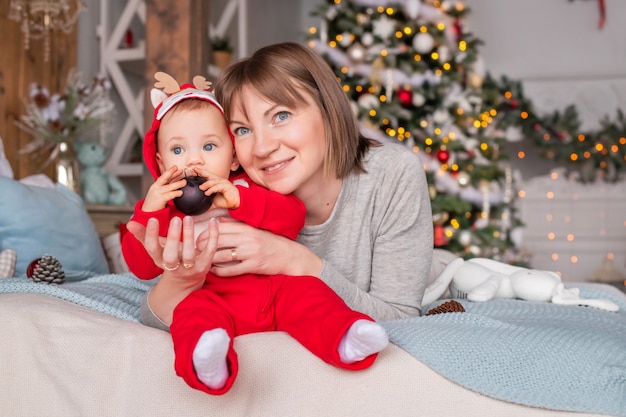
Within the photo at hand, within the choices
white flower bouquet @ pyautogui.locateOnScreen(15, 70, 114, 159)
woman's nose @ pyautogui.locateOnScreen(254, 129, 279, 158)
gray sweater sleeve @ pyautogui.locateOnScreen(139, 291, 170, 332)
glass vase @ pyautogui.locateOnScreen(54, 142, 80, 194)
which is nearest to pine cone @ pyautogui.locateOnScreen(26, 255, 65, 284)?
gray sweater sleeve @ pyautogui.locateOnScreen(139, 291, 170, 332)

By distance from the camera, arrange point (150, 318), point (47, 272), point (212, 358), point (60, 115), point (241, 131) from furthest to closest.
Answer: point (60, 115) → point (47, 272) → point (241, 131) → point (150, 318) → point (212, 358)

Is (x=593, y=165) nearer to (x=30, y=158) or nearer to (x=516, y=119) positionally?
(x=516, y=119)

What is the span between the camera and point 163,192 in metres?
1.24

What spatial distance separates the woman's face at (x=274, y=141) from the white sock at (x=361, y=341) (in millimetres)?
461

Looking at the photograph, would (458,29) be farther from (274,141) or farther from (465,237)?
(274,141)

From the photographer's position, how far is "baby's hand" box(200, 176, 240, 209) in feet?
4.14

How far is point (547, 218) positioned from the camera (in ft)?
17.9

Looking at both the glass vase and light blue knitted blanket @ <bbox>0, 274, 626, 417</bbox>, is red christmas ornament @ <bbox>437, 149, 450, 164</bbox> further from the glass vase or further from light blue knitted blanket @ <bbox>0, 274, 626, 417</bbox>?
light blue knitted blanket @ <bbox>0, 274, 626, 417</bbox>

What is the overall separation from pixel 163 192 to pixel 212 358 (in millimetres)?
387

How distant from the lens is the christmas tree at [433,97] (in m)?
4.32

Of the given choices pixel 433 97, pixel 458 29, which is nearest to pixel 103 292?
pixel 433 97

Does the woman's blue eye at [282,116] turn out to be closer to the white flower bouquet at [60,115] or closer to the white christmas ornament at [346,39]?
the white flower bouquet at [60,115]

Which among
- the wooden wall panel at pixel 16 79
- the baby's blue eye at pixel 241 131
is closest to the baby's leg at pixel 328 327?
the baby's blue eye at pixel 241 131

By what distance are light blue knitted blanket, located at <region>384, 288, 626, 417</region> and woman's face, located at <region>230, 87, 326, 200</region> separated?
16.4 inches
